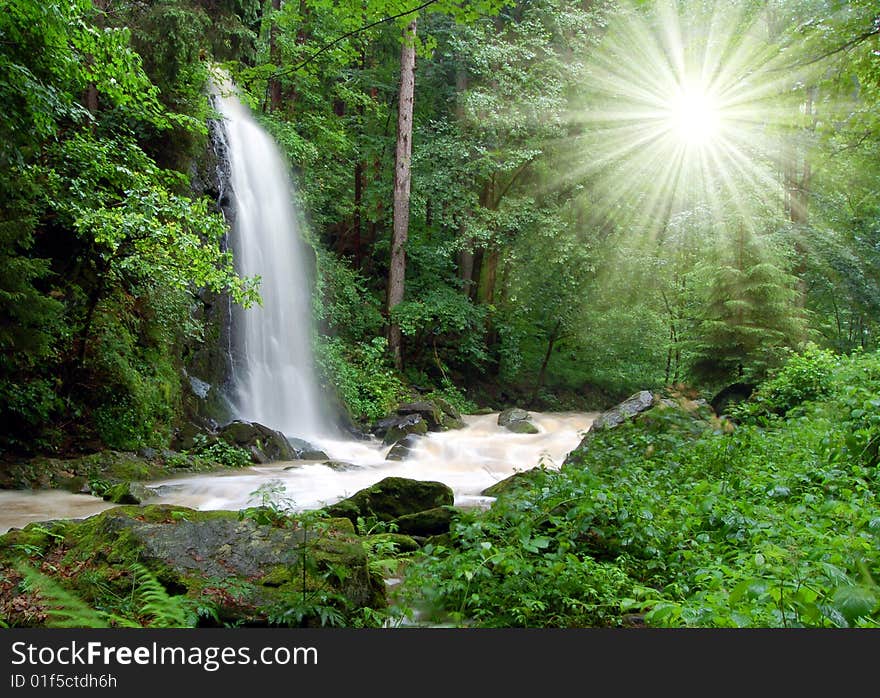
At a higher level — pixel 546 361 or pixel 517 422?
pixel 546 361

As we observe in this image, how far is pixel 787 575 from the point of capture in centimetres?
300

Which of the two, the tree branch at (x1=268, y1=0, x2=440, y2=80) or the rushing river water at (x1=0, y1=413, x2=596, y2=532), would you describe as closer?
the tree branch at (x1=268, y1=0, x2=440, y2=80)

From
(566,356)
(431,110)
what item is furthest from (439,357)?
(431,110)

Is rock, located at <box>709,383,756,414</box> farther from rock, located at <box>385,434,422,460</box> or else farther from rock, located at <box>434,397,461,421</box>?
rock, located at <box>434,397,461,421</box>

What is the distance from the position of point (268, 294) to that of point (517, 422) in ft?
24.0

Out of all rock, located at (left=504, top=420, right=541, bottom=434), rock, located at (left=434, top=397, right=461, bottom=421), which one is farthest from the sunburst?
rock, located at (left=434, top=397, right=461, bottom=421)

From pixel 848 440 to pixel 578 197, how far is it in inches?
650

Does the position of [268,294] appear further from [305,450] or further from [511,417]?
[511,417]

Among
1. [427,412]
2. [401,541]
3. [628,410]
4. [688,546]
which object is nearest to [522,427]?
[427,412]

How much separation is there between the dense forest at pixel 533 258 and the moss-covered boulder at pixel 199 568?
0.61 feet

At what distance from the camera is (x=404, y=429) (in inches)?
596

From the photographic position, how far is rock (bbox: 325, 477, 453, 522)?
6.31 metres

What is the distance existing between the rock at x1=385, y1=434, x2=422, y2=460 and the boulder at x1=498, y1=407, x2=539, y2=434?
12.1ft

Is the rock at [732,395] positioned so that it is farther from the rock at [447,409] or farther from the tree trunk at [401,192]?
the tree trunk at [401,192]
